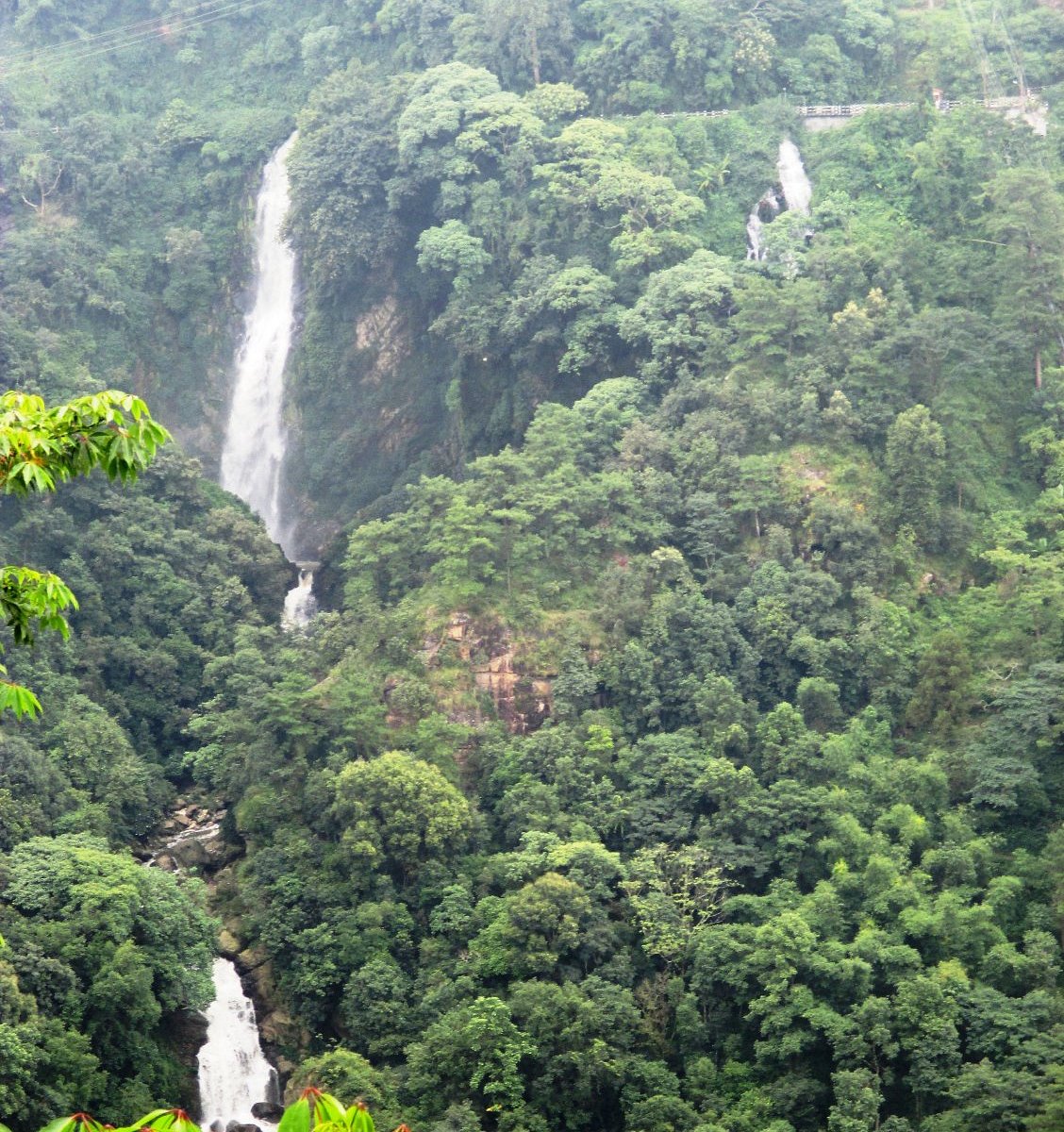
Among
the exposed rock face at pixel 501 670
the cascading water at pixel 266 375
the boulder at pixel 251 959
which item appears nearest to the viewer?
the boulder at pixel 251 959

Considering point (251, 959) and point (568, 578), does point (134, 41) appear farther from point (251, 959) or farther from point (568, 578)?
point (251, 959)

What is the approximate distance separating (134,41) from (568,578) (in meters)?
22.7

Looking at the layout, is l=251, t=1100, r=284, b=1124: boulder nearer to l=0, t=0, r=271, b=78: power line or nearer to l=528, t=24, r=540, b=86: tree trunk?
l=528, t=24, r=540, b=86: tree trunk

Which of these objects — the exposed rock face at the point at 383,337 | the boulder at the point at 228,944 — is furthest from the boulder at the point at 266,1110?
the exposed rock face at the point at 383,337

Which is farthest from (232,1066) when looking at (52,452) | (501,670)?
(52,452)

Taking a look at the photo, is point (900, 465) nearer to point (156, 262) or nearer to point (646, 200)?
point (646, 200)

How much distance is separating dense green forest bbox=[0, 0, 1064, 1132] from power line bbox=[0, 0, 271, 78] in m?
0.35

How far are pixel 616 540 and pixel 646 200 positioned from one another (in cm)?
850

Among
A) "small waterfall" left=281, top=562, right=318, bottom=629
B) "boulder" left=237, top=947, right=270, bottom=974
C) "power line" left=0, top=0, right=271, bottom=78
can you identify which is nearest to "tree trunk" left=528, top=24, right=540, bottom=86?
"power line" left=0, top=0, right=271, bottom=78

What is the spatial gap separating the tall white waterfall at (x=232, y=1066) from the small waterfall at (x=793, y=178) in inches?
782

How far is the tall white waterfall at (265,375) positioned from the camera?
4322 centimetres

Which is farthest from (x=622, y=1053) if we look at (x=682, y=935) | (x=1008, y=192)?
(x=1008, y=192)

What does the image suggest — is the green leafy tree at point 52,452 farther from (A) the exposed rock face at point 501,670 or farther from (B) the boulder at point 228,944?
(A) the exposed rock face at point 501,670

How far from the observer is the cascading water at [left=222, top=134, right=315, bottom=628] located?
142ft
